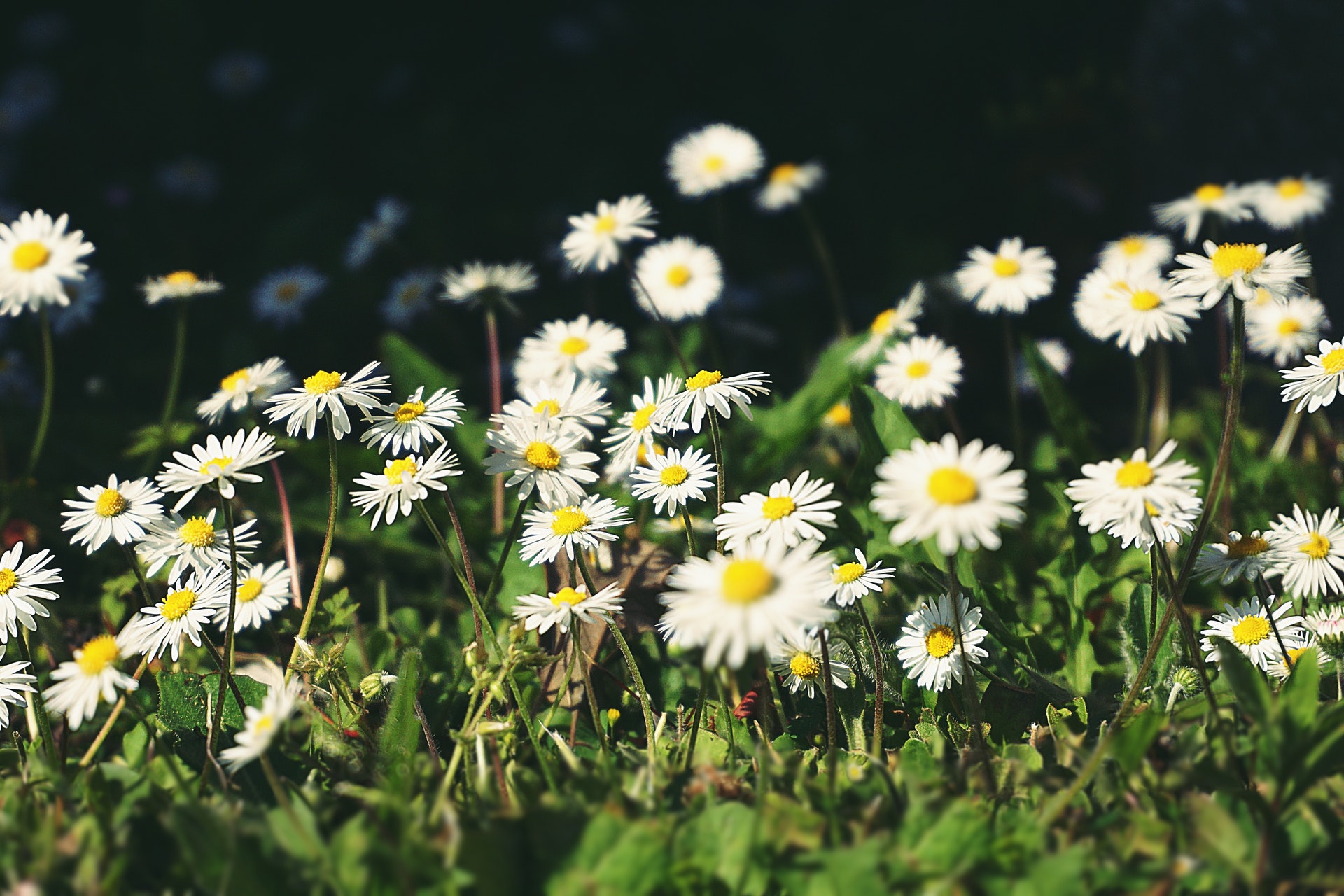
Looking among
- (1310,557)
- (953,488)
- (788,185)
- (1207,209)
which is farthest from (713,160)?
(953,488)

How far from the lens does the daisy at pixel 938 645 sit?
1.74m

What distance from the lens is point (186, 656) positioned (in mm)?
2033

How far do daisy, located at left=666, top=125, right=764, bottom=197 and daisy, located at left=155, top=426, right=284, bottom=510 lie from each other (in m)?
1.71

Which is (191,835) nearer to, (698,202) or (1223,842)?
(1223,842)

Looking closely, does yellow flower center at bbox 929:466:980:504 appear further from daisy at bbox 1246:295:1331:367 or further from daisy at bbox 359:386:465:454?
daisy at bbox 1246:295:1331:367

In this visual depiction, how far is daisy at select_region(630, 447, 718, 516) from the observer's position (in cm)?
177

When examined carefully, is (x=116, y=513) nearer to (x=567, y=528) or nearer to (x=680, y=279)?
(x=567, y=528)

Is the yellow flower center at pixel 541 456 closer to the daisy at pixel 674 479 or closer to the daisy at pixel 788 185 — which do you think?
the daisy at pixel 674 479

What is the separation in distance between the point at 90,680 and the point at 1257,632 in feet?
5.94

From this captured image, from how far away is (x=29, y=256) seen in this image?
72.4 inches

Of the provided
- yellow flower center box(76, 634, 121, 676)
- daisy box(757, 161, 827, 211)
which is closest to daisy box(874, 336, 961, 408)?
daisy box(757, 161, 827, 211)

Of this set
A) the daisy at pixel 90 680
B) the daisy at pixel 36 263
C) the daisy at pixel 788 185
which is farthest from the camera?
the daisy at pixel 788 185

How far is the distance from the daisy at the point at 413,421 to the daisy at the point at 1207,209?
1897mm

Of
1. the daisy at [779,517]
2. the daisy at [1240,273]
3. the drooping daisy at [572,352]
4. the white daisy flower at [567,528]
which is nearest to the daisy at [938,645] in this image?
the daisy at [779,517]
